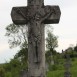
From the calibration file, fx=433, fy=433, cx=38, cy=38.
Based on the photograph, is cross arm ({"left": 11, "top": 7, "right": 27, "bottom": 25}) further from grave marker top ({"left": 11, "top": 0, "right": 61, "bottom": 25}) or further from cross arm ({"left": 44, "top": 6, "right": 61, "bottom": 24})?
cross arm ({"left": 44, "top": 6, "right": 61, "bottom": 24})

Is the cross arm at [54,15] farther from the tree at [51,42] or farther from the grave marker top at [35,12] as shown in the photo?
the tree at [51,42]

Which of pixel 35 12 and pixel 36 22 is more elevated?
pixel 35 12

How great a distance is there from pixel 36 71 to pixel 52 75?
2196 cm

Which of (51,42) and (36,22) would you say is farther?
(51,42)

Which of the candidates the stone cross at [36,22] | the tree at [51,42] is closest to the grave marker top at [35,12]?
the stone cross at [36,22]

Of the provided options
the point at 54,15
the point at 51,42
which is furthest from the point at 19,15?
the point at 51,42

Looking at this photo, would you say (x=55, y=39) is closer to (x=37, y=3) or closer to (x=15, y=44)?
(x=15, y=44)

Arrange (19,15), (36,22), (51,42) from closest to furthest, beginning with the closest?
1. (36,22)
2. (19,15)
3. (51,42)

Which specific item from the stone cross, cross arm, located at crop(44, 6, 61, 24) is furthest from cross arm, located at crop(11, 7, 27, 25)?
cross arm, located at crop(44, 6, 61, 24)

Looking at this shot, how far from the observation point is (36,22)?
459 inches

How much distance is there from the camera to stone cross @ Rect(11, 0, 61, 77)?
11.4m

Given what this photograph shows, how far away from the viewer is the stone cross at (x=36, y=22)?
449 inches

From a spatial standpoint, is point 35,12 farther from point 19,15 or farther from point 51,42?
point 51,42

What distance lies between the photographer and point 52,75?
33.2 metres
